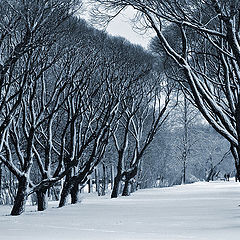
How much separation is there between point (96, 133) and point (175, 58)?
690 cm

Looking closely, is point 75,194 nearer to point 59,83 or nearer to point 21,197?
point 21,197

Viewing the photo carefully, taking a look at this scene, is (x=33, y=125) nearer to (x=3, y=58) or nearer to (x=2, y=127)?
(x=2, y=127)

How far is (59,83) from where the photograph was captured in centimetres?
1307

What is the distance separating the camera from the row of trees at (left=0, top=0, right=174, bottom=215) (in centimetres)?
1040

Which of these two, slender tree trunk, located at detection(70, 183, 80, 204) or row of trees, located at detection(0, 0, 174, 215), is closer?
row of trees, located at detection(0, 0, 174, 215)

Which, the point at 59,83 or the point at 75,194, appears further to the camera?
the point at 75,194

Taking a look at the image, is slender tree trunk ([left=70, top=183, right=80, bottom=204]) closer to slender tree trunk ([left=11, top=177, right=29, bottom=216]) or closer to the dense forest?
the dense forest

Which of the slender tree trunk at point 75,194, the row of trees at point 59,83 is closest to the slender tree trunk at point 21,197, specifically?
the row of trees at point 59,83

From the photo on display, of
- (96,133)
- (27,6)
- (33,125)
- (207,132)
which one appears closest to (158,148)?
(207,132)

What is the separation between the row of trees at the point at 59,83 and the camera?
10398mm

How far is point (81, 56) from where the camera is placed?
1488cm

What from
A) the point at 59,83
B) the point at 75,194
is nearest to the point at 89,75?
the point at 59,83

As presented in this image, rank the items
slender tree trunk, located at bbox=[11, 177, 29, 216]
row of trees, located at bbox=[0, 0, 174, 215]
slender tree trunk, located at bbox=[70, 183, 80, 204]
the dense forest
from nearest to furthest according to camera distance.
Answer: the dense forest
row of trees, located at bbox=[0, 0, 174, 215]
slender tree trunk, located at bbox=[11, 177, 29, 216]
slender tree trunk, located at bbox=[70, 183, 80, 204]

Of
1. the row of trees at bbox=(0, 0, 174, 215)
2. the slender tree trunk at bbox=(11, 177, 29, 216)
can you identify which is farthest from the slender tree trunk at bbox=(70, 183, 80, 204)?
the slender tree trunk at bbox=(11, 177, 29, 216)
